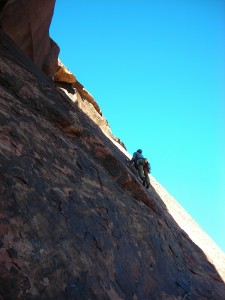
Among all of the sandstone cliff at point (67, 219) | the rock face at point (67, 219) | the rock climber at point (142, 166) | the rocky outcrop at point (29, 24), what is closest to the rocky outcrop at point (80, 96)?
the rocky outcrop at point (29, 24)

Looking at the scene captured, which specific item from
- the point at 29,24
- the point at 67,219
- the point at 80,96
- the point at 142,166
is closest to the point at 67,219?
the point at 67,219

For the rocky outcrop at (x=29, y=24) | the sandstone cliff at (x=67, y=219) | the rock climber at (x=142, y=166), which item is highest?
the rocky outcrop at (x=29, y=24)

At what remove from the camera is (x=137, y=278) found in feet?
21.3

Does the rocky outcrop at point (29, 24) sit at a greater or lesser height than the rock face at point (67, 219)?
greater

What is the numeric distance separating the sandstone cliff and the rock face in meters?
0.02

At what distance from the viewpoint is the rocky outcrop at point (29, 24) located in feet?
38.5

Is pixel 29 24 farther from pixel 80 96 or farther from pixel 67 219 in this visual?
pixel 80 96

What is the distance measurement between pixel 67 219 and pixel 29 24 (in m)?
10.3

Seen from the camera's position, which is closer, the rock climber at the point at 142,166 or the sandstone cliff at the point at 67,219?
the sandstone cliff at the point at 67,219

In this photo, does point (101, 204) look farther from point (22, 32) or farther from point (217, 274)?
point (22, 32)

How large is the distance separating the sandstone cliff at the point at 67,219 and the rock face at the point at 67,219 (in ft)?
0.07

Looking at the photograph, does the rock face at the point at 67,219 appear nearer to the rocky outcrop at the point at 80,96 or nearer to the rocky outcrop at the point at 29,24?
the rocky outcrop at the point at 29,24

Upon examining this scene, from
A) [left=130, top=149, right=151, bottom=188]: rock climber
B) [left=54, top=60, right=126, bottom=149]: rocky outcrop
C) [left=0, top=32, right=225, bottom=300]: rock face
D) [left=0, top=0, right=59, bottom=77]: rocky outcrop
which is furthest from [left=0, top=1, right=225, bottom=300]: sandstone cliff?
[left=54, top=60, right=126, bottom=149]: rocky outcrop

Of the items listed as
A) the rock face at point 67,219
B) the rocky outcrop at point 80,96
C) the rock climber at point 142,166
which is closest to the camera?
the rock face at point 67,219
